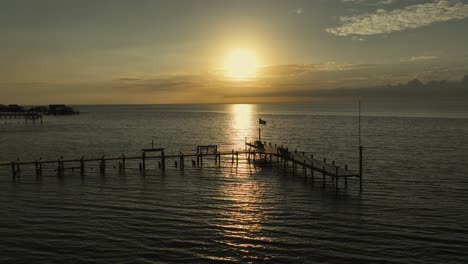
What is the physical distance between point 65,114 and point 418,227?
196 meters

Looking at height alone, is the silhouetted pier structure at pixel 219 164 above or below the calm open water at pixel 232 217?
above

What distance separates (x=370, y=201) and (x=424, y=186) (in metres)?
8.38

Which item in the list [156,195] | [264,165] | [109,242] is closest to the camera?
[109,242]

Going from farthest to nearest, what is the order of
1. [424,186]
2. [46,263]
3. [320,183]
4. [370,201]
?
[320,183] → [424,186] → [370,201] → [46,263]

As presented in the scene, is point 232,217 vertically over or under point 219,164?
under

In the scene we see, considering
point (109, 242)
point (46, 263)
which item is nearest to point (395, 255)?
point (109, 242)

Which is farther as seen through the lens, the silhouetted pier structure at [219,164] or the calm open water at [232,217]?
the silhouetted pier structure at [219,164]

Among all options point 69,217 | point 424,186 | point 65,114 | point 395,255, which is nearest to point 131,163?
point 69,217

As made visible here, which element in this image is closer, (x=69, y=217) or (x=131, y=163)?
(x=69, y=217)

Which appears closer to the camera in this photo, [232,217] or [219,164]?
[232,217]

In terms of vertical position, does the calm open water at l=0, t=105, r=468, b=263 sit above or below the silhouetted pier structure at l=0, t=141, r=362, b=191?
below

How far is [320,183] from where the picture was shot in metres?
38.2

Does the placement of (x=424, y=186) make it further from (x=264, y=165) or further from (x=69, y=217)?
(x=69, y=217)

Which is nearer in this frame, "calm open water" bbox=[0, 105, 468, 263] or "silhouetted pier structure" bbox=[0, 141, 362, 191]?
"calm open water" bbox=[0, 105, 468, 263]
